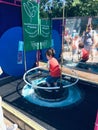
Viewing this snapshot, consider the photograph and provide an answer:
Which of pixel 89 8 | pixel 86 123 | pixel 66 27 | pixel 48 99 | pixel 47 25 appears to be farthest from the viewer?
pixel 89 8

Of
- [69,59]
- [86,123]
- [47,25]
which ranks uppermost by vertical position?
[47,25]

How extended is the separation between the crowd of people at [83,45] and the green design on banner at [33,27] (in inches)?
76.4

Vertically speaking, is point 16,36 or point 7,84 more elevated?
point 16,36

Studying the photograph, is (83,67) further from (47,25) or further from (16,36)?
(16,36)

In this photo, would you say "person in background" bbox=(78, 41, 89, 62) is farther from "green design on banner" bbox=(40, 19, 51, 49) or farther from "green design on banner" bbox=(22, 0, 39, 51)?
"green design on banner" bbox=(22, 0, 39, 51)

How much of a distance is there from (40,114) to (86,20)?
575cm

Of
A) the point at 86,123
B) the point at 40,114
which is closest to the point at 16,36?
the point at 40,114

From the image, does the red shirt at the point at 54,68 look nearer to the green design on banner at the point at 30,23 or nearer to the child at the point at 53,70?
the child at the point at 53,70

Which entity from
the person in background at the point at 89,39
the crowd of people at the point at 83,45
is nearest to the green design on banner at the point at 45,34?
the crowd of people at the point at 83,45

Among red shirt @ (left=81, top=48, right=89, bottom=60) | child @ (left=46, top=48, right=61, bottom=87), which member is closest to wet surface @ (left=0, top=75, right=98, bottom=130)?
child @ (left=46, top=48, right=61, bottom=87)

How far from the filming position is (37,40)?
8.29 m

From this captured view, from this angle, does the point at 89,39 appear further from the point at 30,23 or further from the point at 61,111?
the point at 61,111

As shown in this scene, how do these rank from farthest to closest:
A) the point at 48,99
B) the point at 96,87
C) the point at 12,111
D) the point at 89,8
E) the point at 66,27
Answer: the point at 89,8
the point at 66,27
the point at 96,87
the point at 48,99
the point at 12,111

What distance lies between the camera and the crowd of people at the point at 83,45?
9219 millimetres
